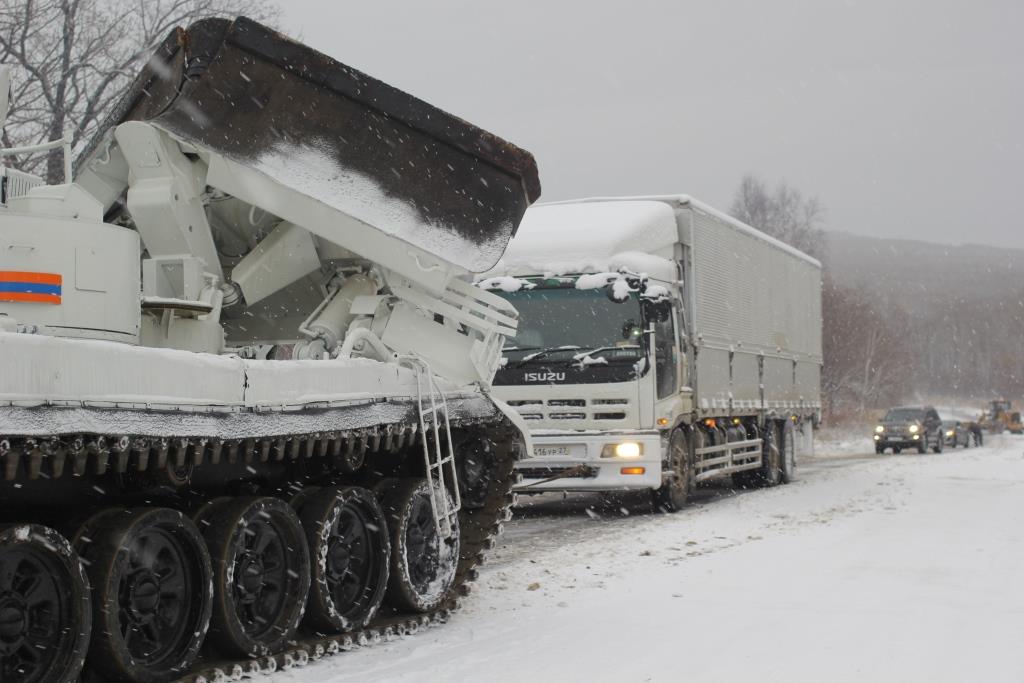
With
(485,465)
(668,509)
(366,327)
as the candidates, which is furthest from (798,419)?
(366,327)

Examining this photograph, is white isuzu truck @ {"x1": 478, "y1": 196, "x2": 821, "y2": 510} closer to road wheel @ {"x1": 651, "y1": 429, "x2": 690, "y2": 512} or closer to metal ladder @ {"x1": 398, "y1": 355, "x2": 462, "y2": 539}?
road wheel @ {"x1": 651, "y1": 429, "x2": 690, "y2": 512}

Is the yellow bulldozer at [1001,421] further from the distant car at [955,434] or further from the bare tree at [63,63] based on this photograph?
the bare tree at [63,63]

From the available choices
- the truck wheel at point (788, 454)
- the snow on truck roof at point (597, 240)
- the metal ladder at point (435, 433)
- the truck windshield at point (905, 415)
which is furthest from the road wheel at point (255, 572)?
the truck windshield at point (905, 415)

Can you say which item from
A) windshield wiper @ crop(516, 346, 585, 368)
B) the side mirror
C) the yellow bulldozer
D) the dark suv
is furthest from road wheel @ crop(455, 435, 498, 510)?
the yellow bulldozer

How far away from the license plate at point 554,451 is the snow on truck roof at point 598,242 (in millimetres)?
2115

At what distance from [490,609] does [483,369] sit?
1.70 metres

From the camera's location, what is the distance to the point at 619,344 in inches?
616

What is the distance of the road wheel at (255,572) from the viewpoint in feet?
22.1

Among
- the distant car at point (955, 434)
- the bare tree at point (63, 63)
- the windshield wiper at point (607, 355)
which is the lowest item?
the distant car at point (955, 434)

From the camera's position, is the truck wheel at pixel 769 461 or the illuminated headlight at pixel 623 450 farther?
the truck wheel at pixel 769 461

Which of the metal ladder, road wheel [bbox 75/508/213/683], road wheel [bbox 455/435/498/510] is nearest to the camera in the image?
road wheel [bbox 75/508/213/683]

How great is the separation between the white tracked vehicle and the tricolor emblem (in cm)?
1

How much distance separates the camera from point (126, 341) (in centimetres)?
670

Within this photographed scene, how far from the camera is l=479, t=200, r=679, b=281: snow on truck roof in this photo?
15.8 m
